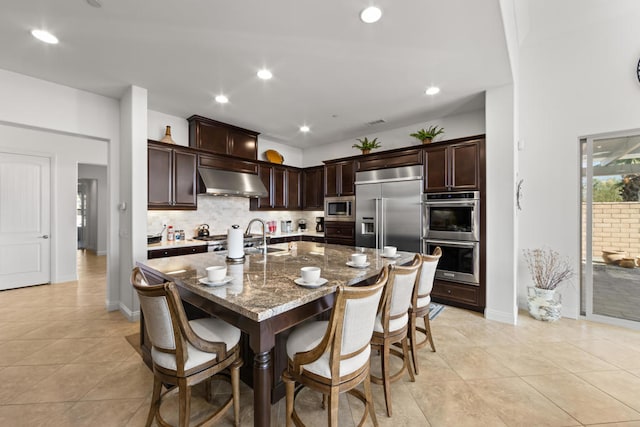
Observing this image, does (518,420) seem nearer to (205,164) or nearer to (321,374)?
(321,374)

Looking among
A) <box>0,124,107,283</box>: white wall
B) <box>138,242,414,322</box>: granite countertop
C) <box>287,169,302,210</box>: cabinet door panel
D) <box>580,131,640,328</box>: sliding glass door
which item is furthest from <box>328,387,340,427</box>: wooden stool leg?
<box>0,124,107,283</box>: white wall

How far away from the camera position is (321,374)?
1298mm

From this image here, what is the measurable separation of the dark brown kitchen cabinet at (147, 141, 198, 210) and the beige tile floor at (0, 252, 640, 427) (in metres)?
1.59

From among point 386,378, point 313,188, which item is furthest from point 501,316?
point 313,188

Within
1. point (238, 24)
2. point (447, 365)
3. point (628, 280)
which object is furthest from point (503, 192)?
point (238, 24)

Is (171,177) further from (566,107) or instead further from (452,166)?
(566,107)

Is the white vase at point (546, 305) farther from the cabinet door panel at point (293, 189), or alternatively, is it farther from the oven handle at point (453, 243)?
the cabinet door panel at point (293, 189)

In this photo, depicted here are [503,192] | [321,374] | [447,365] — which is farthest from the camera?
[503,192]

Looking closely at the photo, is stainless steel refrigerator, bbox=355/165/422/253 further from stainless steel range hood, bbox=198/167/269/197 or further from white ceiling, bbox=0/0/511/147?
stainless steel range hood, bbox=198/167/269/197

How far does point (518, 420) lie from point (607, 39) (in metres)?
4.19

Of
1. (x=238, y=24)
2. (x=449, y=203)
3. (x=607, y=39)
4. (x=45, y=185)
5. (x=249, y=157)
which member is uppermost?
(x=607, y=39)

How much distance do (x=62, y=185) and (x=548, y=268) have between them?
7854 millimetres

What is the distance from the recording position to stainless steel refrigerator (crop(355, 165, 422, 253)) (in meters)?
3.91

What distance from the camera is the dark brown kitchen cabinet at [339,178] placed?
15.5 ft
